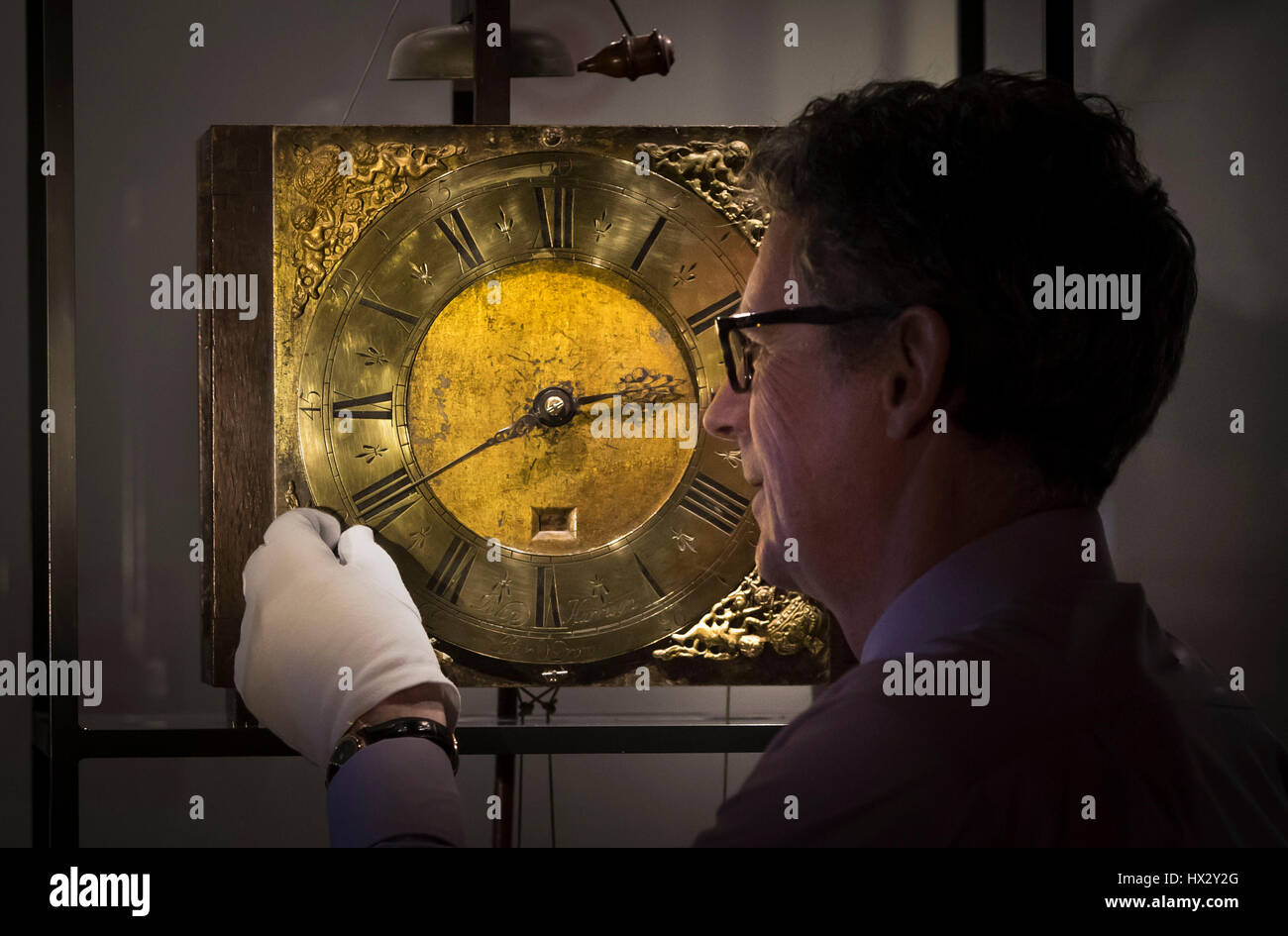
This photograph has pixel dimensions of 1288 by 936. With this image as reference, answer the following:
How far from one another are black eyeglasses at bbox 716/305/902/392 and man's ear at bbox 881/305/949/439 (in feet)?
0.07

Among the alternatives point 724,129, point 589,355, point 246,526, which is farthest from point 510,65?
point 246,526

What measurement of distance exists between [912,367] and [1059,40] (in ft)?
2.75

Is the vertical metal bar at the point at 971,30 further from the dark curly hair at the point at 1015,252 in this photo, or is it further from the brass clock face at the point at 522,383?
the dark curly hair at the point at 1015,252

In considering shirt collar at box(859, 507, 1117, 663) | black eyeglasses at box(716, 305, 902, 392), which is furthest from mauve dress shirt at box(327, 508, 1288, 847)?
black eyeglasses at box(716, 305, 902, 392)

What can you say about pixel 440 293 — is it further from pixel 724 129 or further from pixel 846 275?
pixel 846 275

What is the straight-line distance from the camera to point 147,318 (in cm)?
193

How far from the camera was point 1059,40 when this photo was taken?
1.49 m

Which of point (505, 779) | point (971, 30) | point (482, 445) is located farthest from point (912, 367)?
point (505, 779)

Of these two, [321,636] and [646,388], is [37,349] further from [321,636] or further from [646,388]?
[646,388]

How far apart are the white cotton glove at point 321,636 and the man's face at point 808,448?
1.54 feet

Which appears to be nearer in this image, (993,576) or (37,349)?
(993,576)

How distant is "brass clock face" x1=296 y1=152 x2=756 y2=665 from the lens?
1502 mm

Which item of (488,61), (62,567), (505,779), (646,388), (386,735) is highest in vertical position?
(488,61)

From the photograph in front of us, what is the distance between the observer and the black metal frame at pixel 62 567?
1.40 meters
